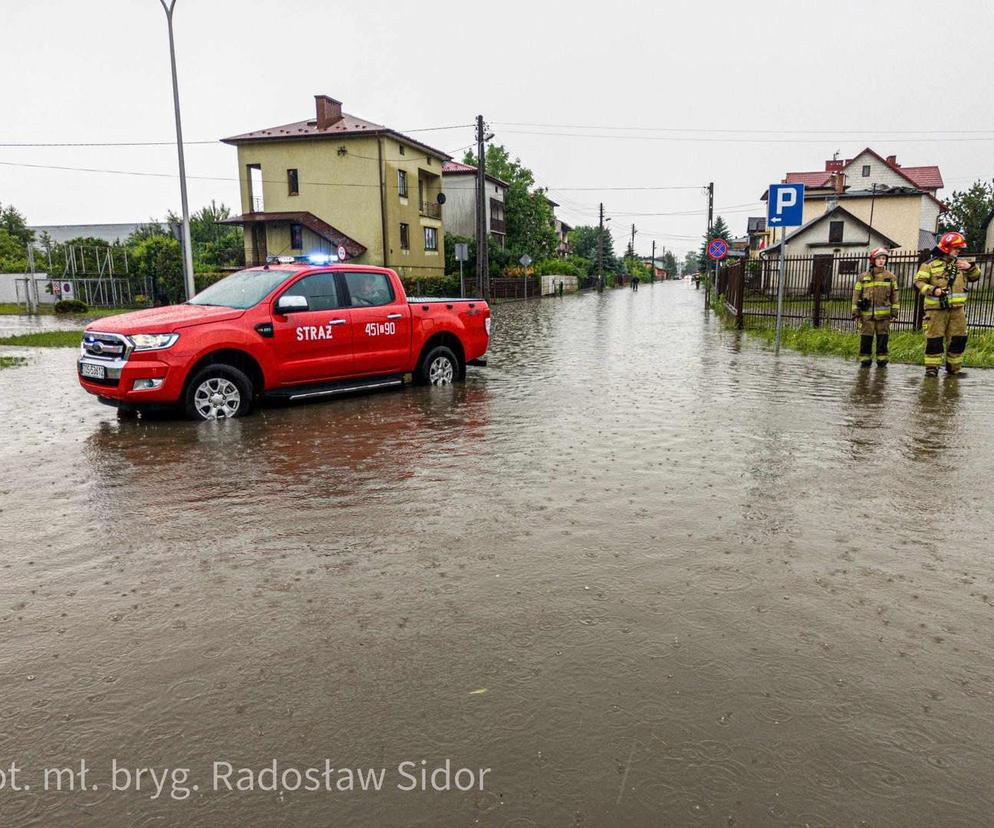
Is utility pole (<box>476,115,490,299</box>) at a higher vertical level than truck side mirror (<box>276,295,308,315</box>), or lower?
higher

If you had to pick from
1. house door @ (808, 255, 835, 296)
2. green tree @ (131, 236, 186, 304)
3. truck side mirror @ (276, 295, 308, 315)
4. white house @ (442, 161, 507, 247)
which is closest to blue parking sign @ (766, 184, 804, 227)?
house door @ (808, 255, 835, 296)

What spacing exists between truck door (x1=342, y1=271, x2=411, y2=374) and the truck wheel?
1.65 metres

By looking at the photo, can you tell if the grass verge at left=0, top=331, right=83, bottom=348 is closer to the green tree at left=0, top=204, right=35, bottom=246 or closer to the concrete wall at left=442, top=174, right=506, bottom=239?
the concrete wall at left=442, top=174, right=506, bottom=239

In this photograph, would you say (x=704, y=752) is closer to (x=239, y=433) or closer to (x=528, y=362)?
(x=239, y=433)

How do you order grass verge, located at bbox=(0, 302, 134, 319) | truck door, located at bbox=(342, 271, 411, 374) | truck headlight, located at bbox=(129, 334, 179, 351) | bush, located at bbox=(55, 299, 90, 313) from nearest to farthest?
truck headlight, located at bbox=(129, 334, 179, 351)
truck door, located at bbox=(342, 271, 411, 374)
grass verge, located at bbox=(0, 302, 134, 319)
bush, located at bbox=(55, 299, 90, 313)

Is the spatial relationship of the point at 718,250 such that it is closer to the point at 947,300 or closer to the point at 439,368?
the point at 947,300

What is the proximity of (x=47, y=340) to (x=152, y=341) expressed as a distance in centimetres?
1425

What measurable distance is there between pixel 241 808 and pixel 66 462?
5641 mm

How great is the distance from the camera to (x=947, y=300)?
12383mm

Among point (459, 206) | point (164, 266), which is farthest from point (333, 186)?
point (459, 206)

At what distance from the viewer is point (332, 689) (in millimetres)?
3221

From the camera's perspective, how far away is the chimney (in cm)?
4503

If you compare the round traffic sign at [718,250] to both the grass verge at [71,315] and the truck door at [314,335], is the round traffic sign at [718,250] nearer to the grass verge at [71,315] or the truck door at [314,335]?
the grass verge at [71,315]

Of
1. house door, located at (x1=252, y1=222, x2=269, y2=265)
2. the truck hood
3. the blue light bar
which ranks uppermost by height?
house door, located at (x1=252, y1=222, x2=269, y2=265)
